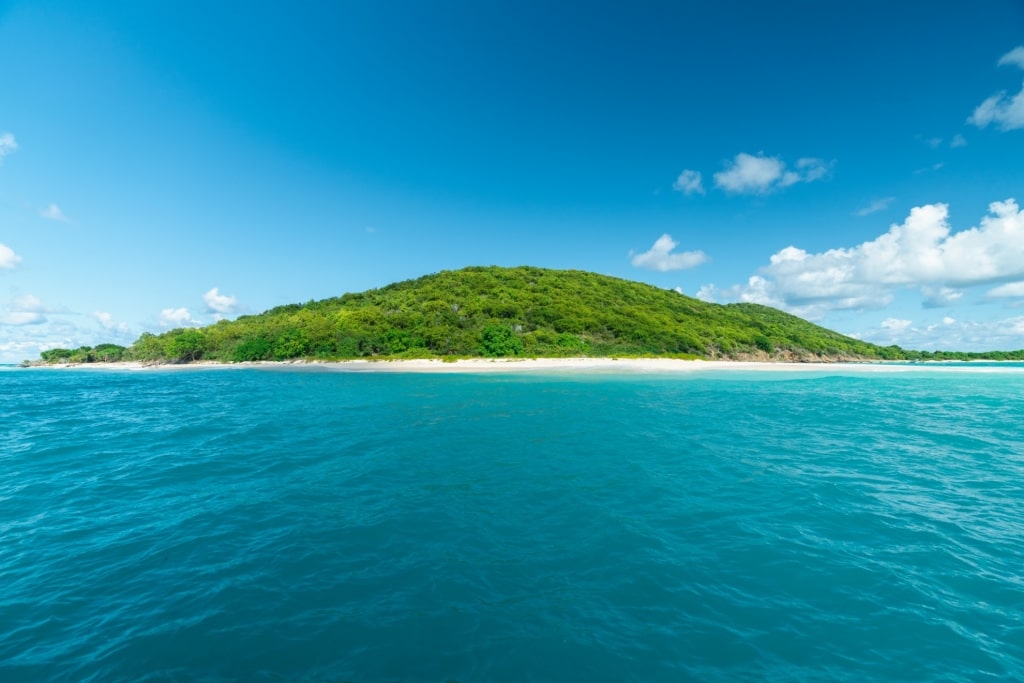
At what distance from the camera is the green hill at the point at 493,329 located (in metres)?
75.3

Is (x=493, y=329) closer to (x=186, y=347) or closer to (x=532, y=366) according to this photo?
(x=532, y=366)

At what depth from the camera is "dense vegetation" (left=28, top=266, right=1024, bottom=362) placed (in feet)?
247

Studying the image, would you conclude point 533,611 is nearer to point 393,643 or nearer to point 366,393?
point 393,643

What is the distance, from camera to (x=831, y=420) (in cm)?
2244

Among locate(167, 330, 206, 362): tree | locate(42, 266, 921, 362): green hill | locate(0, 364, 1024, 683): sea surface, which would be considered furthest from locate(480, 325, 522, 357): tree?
locate(167, 330, 206, 362): tree

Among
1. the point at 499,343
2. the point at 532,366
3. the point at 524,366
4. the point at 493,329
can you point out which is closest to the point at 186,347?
the point at 493,329

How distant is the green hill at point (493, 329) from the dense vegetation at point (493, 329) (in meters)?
0.28

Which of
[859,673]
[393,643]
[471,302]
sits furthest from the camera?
[471,302]

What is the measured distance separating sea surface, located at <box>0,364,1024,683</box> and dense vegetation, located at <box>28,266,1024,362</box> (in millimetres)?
55051

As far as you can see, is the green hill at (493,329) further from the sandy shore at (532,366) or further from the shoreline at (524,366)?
the sandy shore at (532,366)

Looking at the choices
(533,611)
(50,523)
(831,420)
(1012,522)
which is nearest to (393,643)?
(533,611)

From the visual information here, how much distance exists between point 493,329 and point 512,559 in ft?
212

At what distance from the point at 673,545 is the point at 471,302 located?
89.8 meters

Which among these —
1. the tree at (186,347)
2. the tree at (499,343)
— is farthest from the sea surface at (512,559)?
the tree at (186,347)
